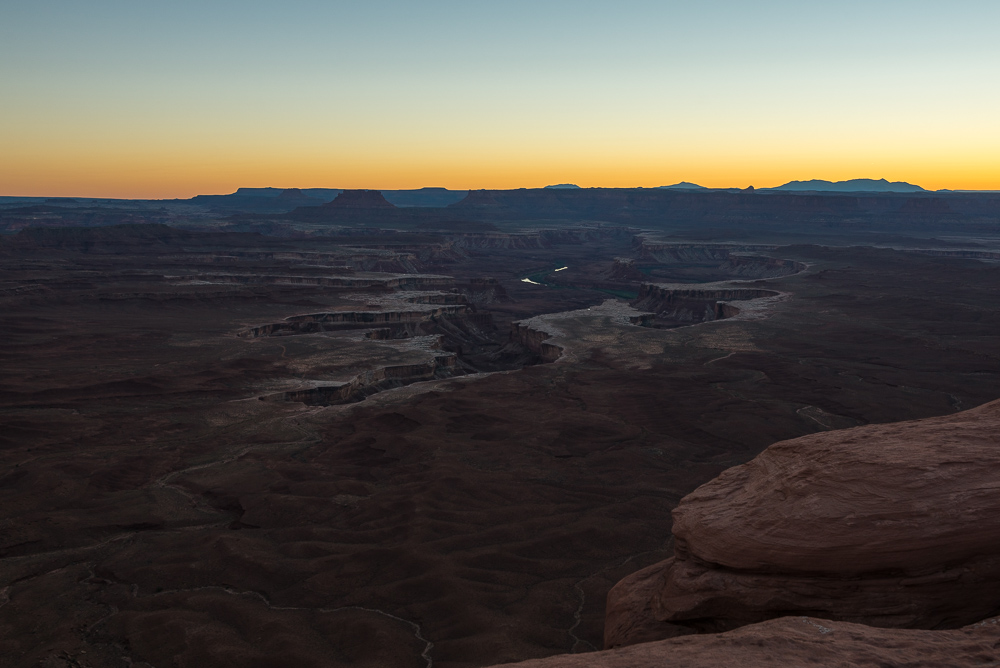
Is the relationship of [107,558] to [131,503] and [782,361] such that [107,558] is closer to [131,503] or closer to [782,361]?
[131,503]

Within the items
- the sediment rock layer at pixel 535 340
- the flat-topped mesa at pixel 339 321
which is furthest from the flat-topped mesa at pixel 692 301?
the flat-topped mesa at pixel 339 321

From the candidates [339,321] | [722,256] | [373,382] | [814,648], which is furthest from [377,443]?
[722,256]

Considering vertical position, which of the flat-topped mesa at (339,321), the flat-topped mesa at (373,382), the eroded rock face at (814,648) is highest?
the eroded rock face at (814,648)

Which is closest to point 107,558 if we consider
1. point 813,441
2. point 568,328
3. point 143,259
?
point 813,441

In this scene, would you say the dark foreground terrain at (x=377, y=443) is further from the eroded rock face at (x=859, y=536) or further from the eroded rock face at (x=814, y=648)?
the eroded rock face at (x=814, y=648)

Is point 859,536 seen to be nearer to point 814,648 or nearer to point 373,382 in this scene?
point 814,648

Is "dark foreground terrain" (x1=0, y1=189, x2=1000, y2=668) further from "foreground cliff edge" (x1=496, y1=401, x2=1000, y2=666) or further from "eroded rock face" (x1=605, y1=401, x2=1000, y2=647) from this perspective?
"foreground cliff edge" (x1=496, y1=401, x2=1000, y2=666)
